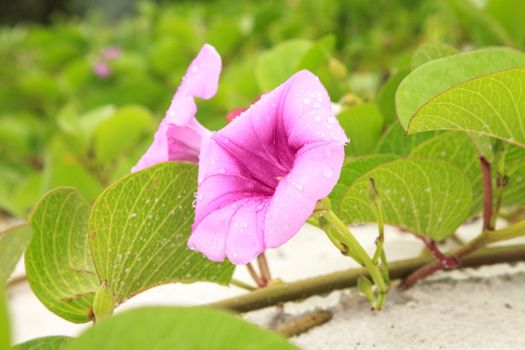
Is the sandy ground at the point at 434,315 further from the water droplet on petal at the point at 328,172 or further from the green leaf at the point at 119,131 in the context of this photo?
the green leaf at the point at 119,131

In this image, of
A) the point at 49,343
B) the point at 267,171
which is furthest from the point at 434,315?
A: the point at 49,343

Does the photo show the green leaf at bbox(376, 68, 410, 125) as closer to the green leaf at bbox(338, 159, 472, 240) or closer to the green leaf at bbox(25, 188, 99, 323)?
the green leaf at bbox(338, 159, 472, 240)

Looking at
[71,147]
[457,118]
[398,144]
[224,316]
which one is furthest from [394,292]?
[71,147]

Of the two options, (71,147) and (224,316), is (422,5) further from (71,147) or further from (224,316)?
(224,316)

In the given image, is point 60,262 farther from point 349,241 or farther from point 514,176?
point 514,176

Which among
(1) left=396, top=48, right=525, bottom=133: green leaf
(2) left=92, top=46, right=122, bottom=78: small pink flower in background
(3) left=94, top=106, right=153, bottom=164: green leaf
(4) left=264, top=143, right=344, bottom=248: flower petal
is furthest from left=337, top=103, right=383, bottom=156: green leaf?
(2) left=92, top=46, right=122, bottom=78: small pink flower in background

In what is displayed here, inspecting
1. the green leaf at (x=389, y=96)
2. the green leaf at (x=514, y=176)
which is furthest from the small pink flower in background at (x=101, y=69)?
the green leaf at (x=514, y=176)
